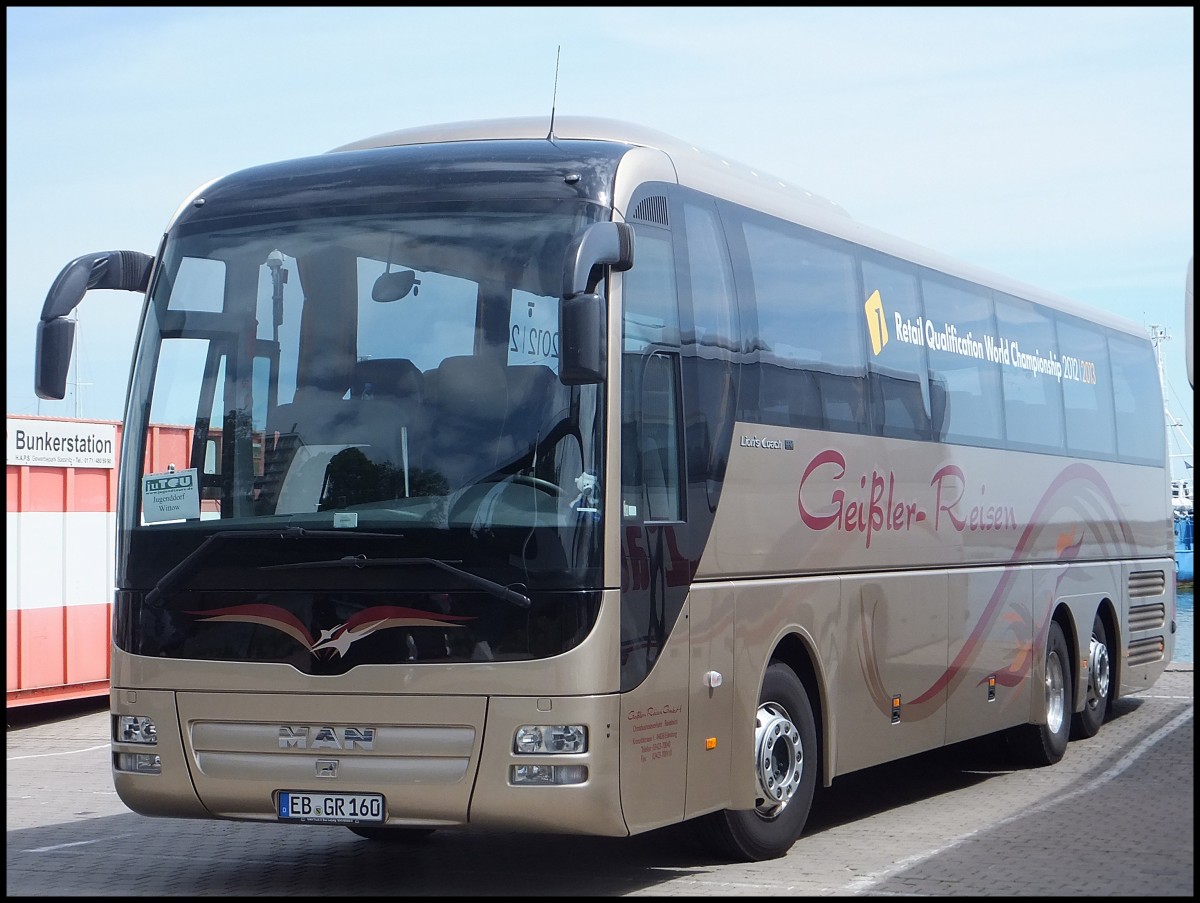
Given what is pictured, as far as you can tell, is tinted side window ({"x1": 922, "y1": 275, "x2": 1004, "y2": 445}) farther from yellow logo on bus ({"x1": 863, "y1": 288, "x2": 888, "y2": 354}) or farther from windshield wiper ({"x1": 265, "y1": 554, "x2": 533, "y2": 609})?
windshield wiper ({"x1": 265, "y1": 554, "x2": 533, "y2": 609})

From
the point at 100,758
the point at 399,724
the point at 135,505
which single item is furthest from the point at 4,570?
the point at 399,724

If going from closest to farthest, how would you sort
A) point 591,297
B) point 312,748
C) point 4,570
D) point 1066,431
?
1. point 591,297
2. point 312,748
3. point 1066,431
4. point 4,570

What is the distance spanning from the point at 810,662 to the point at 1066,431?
583 centimetres

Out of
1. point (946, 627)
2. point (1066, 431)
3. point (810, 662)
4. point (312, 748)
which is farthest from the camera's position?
point (1066, 431)

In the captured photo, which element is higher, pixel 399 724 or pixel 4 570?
pixel 4 570

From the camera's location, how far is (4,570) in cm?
1661

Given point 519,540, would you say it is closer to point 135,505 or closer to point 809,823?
point 135,505

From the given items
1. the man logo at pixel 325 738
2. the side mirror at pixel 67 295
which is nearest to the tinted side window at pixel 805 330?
the man logo at pixel 325 738

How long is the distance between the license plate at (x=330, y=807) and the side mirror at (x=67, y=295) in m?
2.34

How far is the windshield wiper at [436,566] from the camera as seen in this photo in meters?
7.95

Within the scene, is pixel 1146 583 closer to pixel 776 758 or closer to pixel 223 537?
pixel 776 758

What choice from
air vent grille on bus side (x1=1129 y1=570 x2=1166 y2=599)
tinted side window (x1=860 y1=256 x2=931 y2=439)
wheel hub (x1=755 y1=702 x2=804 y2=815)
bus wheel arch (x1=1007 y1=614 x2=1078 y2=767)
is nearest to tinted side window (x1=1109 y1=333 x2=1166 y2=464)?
air vent grille on bus side (x1=1129 y1=570 x2=1166 y2=599)

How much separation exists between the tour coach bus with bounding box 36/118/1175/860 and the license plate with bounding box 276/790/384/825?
0.02 m

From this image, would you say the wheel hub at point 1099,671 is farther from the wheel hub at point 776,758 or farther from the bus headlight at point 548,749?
the bus headlight at point 548,749
